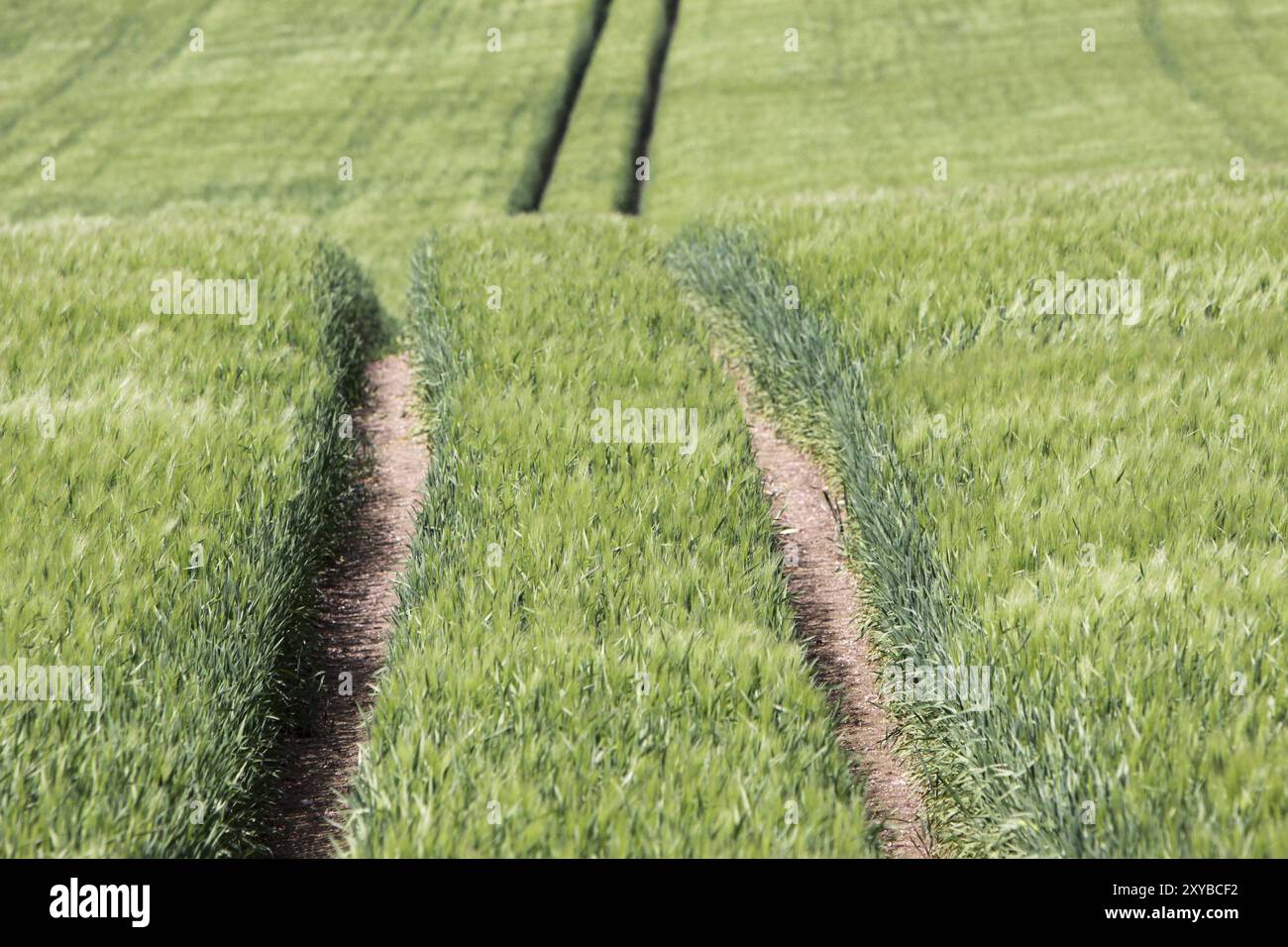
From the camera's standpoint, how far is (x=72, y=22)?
3331 cm

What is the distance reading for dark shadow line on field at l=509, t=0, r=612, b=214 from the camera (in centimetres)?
2359

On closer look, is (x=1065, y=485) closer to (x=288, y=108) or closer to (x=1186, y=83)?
(x=1186, y=83)

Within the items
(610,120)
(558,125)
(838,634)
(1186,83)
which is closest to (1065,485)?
(838,634)

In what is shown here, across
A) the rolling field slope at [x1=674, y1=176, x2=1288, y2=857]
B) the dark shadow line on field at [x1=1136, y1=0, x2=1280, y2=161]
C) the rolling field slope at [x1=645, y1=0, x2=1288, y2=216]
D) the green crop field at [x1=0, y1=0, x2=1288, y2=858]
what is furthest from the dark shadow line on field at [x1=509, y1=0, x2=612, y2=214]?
the dark shadow line on field at [x1=1136, y1=0, x2=1280, y2=161]

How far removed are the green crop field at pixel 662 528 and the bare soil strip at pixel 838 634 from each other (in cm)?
5

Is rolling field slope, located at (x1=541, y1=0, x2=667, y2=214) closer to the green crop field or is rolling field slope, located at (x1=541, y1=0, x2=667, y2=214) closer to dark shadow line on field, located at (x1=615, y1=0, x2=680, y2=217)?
dark shadow line on field, located at (x1=615, y1=0, x2=680, y2=217)

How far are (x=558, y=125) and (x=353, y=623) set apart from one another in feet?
74.0

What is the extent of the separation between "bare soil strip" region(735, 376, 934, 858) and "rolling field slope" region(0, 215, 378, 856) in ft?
8.00

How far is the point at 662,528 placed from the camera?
18.5ft

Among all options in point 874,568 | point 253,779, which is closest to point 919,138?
point 874,568

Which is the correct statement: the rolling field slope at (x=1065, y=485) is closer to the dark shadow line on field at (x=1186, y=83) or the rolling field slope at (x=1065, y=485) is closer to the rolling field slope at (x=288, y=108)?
the rolling field slope at (x=288, y=108)

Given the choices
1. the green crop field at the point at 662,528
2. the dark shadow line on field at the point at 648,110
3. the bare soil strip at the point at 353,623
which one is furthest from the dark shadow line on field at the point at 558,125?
the bare soil strip at the point at 353,623
